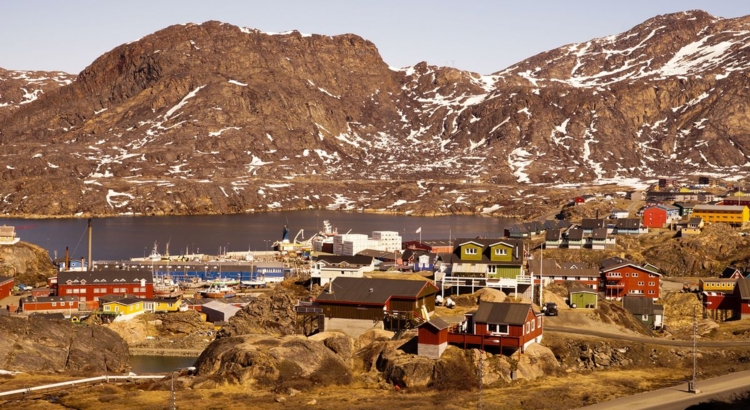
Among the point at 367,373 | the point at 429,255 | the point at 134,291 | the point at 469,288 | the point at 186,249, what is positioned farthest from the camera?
the point at 186,249

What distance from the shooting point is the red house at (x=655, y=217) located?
4830 inches

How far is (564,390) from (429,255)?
52.8 meters

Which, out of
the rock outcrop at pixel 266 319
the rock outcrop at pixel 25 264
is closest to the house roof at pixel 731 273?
the rock outcrop at pixel 266 319

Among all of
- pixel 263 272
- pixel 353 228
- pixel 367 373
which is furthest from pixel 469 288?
pixel 353 228

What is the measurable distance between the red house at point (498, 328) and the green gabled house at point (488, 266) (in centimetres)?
1478

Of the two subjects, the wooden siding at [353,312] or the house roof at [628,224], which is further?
the house roof at [628,224]

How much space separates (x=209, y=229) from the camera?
162 m

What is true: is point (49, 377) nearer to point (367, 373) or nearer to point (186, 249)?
point (367, 373)

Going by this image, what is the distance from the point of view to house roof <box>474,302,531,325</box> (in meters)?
47.6

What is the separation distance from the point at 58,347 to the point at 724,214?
9271cm

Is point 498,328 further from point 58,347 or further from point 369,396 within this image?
point 58,347

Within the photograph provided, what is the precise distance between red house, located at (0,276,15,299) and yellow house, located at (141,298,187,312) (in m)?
15.2

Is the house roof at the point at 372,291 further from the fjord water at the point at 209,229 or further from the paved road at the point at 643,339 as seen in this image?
the fjord water at the point at 209,229

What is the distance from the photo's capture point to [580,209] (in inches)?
6501
